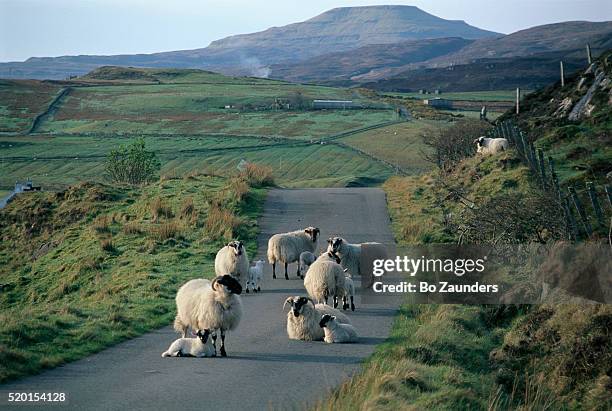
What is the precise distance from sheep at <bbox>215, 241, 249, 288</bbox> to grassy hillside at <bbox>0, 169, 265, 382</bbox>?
4.75ft

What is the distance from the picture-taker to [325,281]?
20.0 m

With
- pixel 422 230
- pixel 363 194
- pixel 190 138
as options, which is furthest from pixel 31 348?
pixel 190 138

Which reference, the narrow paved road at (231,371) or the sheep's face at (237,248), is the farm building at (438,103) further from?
the narrow paved road at (231,371)

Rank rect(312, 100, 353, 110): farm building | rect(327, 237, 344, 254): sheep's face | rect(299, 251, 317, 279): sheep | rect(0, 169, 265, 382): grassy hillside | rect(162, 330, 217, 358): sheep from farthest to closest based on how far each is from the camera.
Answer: rect(312, 100, 353, 110): farm building → rect(299, 251, 317, 279): sheep → rect(327, 237, 344, 254): sheep's face → rect(0, 169, 265, 382): grassy hillside → rect(162, 330, 217, 358): sheep

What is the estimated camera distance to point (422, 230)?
31156mm

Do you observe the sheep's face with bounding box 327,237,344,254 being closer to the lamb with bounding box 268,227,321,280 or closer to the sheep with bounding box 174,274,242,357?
the lamb with bounding box 268,227,321,280

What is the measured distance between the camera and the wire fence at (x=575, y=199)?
65.3 feet

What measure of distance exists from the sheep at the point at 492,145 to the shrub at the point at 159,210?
14.4m

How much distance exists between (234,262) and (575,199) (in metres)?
8.23

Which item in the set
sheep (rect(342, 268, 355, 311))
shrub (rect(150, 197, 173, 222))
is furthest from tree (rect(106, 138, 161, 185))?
sheep (rect(342, 268, 355, 311))

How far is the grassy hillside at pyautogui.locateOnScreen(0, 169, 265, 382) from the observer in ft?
56.3

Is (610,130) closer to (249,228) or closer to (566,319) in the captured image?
(249,228)

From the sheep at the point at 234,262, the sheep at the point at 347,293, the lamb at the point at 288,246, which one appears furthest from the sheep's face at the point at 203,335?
the lamb at the point at 288,246

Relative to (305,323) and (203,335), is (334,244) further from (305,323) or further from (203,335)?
(203,335)
